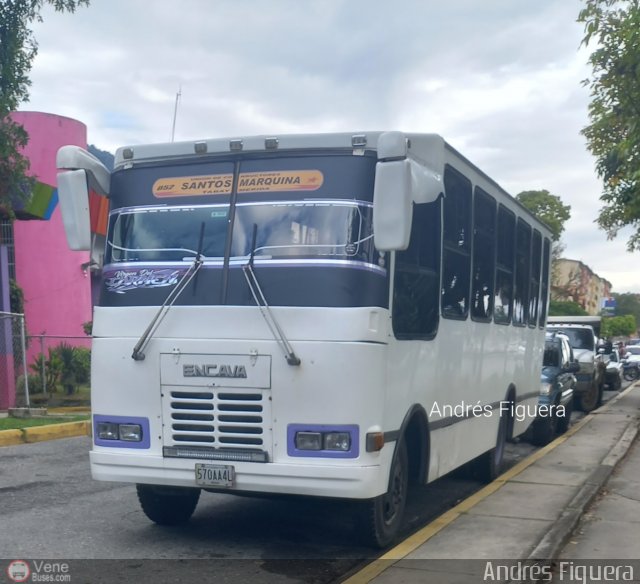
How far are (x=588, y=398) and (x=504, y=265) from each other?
11750mm

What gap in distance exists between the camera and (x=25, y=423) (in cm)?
1407

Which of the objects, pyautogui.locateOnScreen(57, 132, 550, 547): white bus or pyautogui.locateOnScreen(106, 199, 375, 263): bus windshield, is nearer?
pyautogui.locateOnScreen(57, 132, 550, 547): white bus

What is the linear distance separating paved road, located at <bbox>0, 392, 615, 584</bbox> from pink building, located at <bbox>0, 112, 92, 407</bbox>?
14.9 m

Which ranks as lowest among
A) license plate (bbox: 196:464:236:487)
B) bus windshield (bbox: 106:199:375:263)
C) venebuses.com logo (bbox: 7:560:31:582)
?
venebuses.com logo (bbox: 7:560:31:582)

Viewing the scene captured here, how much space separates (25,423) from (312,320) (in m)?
9.39

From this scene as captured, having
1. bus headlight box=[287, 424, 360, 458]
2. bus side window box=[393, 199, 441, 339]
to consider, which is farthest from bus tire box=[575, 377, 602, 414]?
bus headlight box=[287, 424, 360, 458]

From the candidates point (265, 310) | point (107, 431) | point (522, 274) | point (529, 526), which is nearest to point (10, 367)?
point (522, 274)

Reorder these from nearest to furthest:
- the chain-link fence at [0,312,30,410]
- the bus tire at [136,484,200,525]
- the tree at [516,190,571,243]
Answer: the bus tire at [136,484,200,525], the chain-link fence at [0,312,30,410], the tree at [516,190,571,243]

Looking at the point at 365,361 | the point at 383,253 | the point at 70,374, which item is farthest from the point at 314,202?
the point at 70,374

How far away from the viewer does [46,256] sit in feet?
80.1

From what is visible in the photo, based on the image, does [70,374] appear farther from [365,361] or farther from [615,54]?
[365,361]

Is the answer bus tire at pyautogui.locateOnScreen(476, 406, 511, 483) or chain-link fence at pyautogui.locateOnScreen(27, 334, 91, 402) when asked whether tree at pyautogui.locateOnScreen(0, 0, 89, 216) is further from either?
bus tire at pyautogui.locateOnScreen(476, 406, 511, 483)

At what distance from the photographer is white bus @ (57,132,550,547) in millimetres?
6074

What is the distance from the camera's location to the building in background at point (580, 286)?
6950 centimetres
